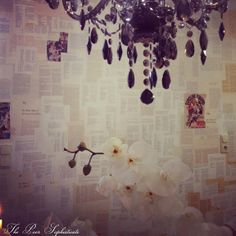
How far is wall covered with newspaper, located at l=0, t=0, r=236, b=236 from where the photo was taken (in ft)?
5.08

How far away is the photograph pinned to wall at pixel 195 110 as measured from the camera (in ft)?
6.07

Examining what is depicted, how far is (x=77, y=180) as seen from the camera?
65.2 inches

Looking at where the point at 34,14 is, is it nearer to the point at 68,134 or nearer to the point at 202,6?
the point at 68,134

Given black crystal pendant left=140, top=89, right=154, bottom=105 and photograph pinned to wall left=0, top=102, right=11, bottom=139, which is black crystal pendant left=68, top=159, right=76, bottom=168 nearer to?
photograph pinned to wall left=0, top=102, right=11, bottom=139

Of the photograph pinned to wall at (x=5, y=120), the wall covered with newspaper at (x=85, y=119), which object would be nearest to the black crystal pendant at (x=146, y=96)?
the wall covered with newspaper at (x=85, y=119)

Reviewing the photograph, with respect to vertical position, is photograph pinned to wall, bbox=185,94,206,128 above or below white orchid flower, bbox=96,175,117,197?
above

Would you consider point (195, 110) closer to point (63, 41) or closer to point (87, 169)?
point (87, 169)

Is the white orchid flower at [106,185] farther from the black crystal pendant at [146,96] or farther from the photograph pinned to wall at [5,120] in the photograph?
the black crystal pendant at [146,96]

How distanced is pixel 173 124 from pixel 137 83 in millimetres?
313

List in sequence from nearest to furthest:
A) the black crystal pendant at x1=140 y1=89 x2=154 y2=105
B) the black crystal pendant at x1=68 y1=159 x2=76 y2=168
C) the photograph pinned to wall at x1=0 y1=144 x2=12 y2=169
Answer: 1. the black crystal pendant at x1=140 y1=89 x2=154 y2=105
2. the photograph pinned to wall at x1=0 y1=144 x2=12 y2=169
3. the black crystal pendant at x1=68 y1=159 x2=76 y2=168

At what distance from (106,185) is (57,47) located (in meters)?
0.76

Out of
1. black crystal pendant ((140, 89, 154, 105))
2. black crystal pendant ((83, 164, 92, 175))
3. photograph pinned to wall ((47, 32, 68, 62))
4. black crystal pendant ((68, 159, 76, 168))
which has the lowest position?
black crystal pendant ((83, 164, 92, 175))

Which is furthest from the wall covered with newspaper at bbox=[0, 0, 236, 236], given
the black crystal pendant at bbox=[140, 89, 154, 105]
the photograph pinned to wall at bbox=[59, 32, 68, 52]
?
the black crystal pendant at bbox=[140, 89, 154, 105]

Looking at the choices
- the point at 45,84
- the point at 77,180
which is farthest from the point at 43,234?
the point at 45,84
